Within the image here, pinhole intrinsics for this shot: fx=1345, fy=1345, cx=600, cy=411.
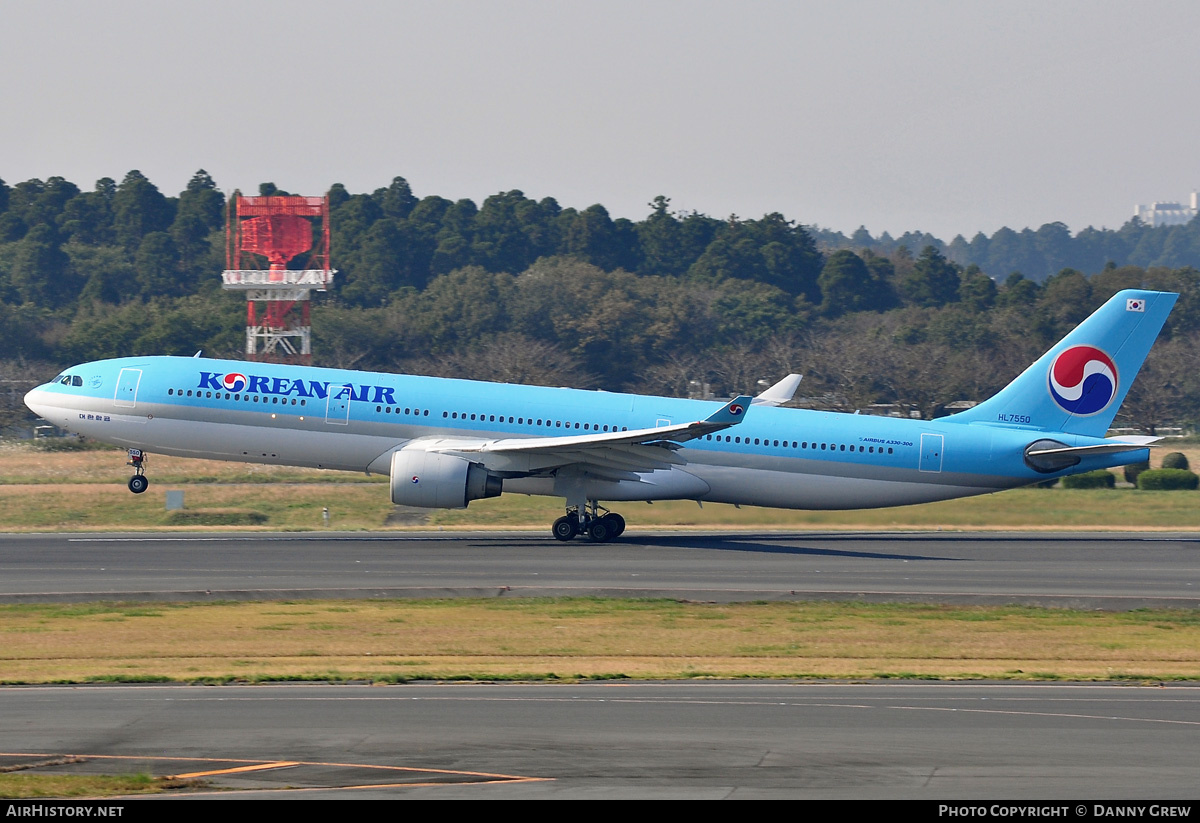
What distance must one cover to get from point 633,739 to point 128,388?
26471mm

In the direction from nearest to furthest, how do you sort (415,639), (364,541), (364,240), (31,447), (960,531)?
(415,639) → (364,541) → (960,531) → (31,447) → (364,240)

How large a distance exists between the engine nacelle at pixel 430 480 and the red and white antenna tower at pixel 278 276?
42.1 m

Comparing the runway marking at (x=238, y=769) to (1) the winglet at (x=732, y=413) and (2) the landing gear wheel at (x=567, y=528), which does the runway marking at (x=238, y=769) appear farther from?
(2) the landing gear wheel at (x=567, y=528)

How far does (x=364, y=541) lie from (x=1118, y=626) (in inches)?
814

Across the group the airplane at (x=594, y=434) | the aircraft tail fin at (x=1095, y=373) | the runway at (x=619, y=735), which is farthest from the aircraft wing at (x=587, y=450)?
the aircraft tail fin at (x=1095, y=373)

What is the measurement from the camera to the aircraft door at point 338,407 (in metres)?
37.4

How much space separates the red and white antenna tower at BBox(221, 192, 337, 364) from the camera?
3140 inches

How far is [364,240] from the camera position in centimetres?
13675

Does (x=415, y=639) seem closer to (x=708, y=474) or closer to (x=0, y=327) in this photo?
(x=708, y=474)

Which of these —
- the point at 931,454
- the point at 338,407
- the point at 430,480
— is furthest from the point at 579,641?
the point at 931,454

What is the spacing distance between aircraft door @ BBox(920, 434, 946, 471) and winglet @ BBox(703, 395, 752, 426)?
23.3ft

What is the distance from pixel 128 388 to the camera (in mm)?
38156

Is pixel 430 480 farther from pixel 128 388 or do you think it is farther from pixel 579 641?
pixel 579 641
